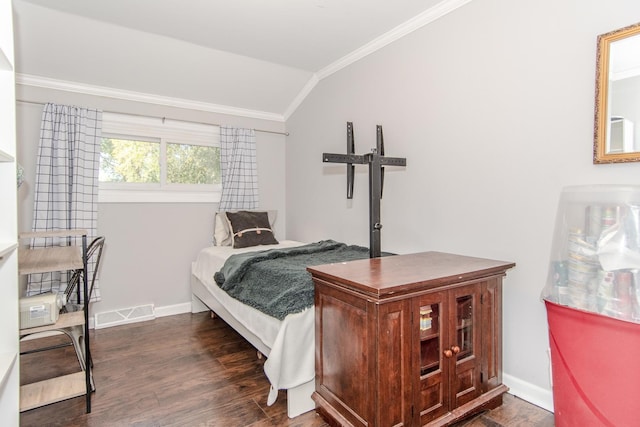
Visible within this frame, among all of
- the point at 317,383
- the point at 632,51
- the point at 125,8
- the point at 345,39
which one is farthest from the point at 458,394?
the point at 125,8

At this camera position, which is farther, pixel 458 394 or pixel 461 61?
pixel 461 61

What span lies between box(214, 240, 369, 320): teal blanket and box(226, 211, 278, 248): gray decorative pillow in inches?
27.0

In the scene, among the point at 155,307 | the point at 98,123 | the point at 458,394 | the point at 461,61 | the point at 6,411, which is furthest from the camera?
the point at 155,307

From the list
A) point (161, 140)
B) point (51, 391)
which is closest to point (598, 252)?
point (51, 391)

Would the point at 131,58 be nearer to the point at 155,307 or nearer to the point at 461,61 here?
the point at 155,307

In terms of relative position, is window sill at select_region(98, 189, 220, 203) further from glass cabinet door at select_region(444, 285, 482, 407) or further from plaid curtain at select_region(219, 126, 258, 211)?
glass cabinet door at select_region(444, 285, 482, 407)

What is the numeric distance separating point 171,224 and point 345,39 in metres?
2.32

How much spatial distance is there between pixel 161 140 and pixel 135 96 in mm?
437

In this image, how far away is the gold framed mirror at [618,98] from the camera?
1.45m

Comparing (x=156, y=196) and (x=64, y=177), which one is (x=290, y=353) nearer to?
(x=156, y=196)

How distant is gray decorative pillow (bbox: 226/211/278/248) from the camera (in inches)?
131

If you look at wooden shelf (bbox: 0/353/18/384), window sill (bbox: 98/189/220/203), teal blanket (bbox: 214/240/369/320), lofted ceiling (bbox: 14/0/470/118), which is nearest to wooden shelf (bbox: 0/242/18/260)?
wooden shelf (bbox: 0/353/18/384)

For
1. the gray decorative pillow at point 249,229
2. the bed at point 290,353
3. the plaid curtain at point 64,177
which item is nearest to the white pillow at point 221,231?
the gray decorative pillow at point 249,229

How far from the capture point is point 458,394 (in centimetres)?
162
